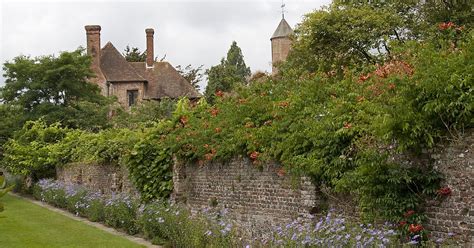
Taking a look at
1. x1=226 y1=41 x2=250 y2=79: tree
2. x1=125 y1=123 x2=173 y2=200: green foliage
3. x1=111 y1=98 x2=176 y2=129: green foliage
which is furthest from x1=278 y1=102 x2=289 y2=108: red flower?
x1=226 y1=41 x2=250 y2=79: tree

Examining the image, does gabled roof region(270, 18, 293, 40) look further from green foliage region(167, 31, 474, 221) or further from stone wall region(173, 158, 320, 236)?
green foliage region(167, 31, 474, 221)

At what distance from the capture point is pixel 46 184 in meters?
27.8

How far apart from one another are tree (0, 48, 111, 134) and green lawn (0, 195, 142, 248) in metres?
17.0

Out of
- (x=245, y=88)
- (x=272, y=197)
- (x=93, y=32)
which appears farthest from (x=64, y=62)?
(x=272, y=197)

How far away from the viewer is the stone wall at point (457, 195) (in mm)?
7699

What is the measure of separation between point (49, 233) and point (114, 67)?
37.2 m

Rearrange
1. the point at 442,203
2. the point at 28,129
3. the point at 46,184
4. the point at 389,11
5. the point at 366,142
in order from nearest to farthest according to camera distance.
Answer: the point at 442,203
the point at 366,142
the point at 46,184
the point at 389,11
the point at 28,129

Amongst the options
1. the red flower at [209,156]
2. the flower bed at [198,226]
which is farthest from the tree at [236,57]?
the red flower at [209,156]

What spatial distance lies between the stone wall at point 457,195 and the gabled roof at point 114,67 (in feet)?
147

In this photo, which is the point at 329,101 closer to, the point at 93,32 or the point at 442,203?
the point at 442,203

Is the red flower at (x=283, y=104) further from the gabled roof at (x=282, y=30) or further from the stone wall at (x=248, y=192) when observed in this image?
the gabled roof at (x=282, y=30)

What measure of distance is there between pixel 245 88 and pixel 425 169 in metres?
6.89

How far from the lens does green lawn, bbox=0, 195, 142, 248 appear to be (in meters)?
14.4

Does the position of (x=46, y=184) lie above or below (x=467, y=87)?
below
